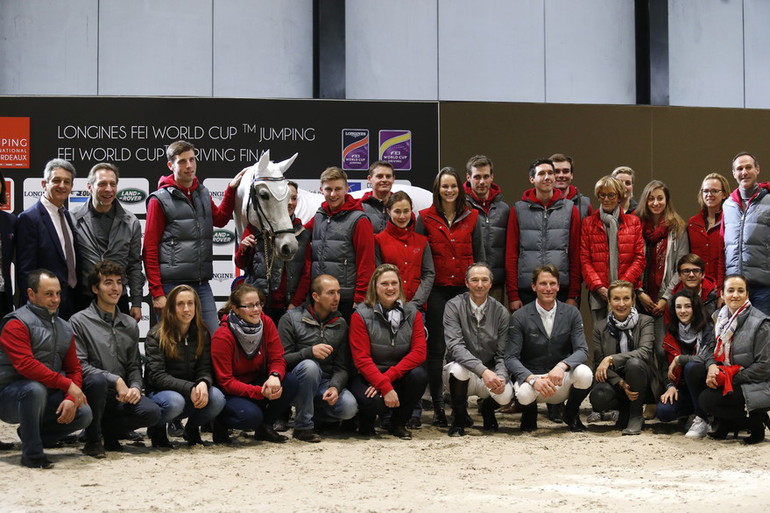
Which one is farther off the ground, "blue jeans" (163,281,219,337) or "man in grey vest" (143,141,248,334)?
"man in grey vest" (143,141,248,334)

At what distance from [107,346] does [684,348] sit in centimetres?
332

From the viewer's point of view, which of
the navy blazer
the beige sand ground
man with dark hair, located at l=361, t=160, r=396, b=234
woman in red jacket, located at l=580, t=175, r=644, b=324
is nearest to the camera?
the beige sand ground

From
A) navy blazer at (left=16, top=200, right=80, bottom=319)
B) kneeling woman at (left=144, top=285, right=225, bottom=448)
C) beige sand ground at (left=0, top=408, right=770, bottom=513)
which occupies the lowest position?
beige sand ground at (left=0, top=408, right=770, bottom=513)

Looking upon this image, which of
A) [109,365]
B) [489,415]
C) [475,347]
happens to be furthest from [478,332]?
[109,365]

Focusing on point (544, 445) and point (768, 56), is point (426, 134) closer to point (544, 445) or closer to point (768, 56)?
point (544, 445)

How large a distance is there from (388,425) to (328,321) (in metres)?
0.77

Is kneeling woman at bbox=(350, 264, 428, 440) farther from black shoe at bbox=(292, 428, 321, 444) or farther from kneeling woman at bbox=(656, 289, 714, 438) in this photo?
kneeling woman at bbox=(656, 289, 714, 438)

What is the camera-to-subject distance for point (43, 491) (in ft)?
12.3

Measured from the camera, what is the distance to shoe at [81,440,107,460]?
14.6 feet

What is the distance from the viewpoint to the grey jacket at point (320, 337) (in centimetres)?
517

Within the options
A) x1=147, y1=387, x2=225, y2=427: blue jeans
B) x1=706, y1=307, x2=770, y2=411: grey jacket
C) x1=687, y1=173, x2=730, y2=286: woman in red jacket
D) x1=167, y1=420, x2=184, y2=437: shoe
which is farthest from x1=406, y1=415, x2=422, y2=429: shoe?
x1=687, y1=173, x2=730, y2=286: woman in red jacket

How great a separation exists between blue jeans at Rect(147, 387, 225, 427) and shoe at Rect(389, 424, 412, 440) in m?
1.03

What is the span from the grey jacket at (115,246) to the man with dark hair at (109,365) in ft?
1.09

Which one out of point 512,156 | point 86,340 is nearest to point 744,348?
point 512,156
